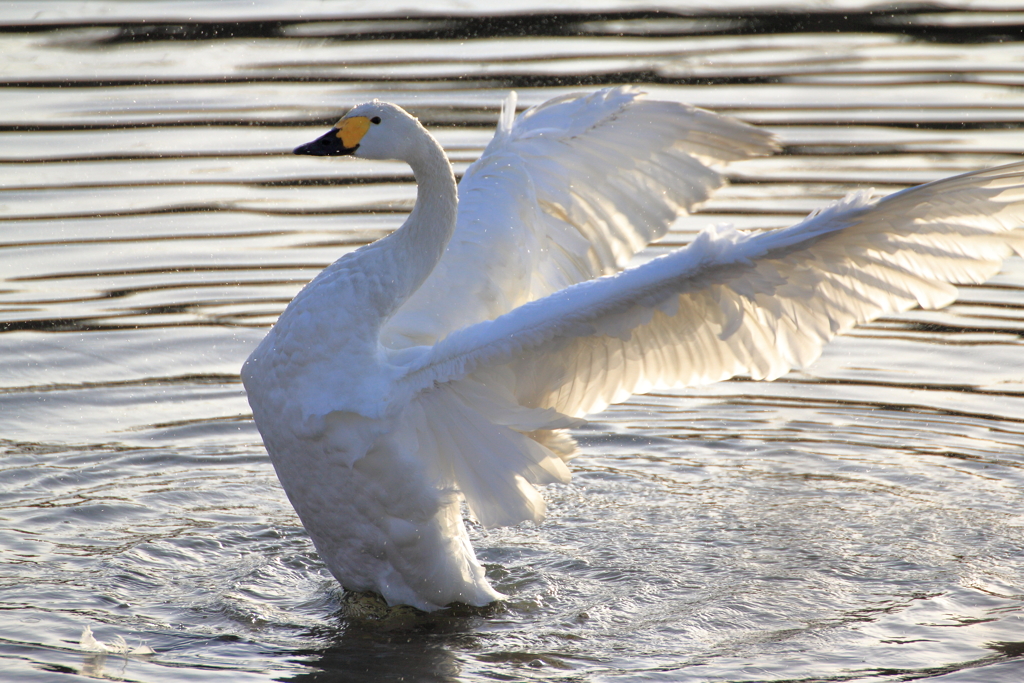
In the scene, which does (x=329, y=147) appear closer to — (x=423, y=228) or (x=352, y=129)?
(x=352, y=129)

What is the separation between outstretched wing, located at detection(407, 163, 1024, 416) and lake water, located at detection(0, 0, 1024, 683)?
1.05m

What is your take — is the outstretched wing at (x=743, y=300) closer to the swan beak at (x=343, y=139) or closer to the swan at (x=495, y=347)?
the swan at (x=495, y=347)

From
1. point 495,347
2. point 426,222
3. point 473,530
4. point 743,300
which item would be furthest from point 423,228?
point 473,530

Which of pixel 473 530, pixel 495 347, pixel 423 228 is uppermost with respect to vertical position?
pixel 423 228

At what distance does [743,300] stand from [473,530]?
7.41 ft

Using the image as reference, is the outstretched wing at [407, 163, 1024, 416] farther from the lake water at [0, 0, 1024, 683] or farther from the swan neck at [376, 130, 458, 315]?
the lake water at [0, 0, 1024, 683]

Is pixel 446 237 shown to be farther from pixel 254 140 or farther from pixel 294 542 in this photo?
pixel 254 140

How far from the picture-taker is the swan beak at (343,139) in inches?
224

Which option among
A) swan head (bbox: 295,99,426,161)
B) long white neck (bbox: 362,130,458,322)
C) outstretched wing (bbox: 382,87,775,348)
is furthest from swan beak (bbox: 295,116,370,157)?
outstretched wing (bbox: 382,87,775,348)

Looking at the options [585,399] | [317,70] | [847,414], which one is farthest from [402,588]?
[317,70]

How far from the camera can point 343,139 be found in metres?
5.69

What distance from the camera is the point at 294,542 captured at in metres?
6.48

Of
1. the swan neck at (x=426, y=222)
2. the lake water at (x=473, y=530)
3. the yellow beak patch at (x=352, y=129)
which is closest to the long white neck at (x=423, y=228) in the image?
the swan neck at (x=426, y=222)

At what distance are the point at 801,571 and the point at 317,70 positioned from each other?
9.47m
